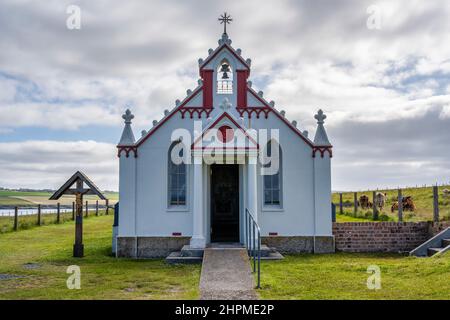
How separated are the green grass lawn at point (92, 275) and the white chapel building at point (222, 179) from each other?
5.09 feet

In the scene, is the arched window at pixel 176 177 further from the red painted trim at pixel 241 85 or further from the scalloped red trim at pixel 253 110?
the red painted trim at pixel 241 85

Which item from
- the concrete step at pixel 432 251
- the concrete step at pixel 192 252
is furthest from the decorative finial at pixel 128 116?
the concrete step at pixel 432 251

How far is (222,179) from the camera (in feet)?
50.8

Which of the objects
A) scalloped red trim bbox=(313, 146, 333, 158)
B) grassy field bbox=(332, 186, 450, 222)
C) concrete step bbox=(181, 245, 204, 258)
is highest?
scalloped red trim bbox=(313, 146, 333, 158)

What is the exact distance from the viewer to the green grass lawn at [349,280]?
330 inches

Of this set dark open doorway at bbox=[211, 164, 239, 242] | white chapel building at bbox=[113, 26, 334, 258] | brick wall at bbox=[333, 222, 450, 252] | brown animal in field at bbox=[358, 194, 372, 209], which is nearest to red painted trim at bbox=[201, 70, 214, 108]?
white chapel building at bbox=[113, 26, 334, 258]

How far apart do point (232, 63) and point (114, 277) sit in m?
8.20

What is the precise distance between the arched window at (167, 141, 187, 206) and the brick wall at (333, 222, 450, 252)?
5.25 metres

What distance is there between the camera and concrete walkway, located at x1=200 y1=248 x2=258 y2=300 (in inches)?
332

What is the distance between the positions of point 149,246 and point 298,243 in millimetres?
4820

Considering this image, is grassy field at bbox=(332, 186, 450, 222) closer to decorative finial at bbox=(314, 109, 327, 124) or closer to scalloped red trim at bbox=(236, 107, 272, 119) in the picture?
decorative finial at bbox=(314, 109, 327, 124)

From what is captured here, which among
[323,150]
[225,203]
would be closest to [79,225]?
[225,203]
